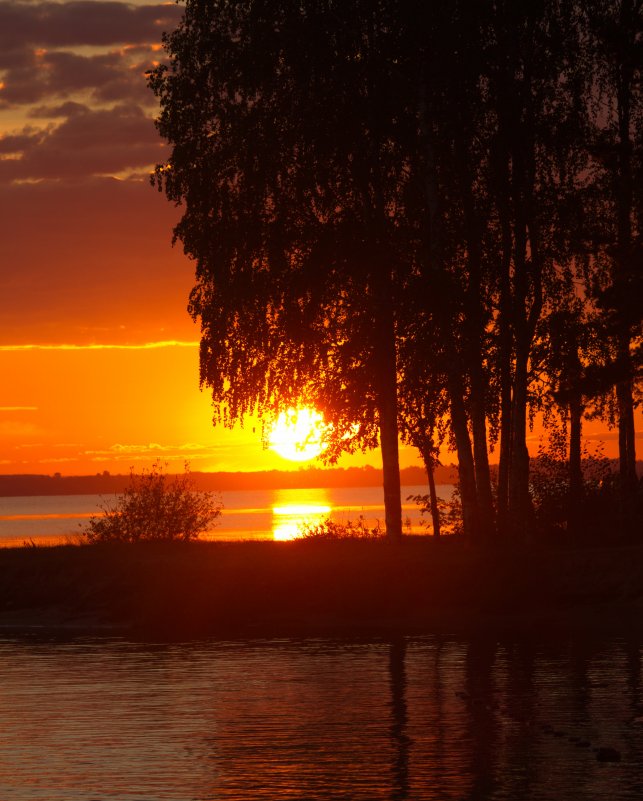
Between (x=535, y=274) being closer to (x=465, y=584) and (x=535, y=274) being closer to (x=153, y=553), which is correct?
(x=465, y=584)

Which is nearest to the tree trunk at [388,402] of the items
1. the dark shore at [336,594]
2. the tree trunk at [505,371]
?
the dark shore at [336,594]

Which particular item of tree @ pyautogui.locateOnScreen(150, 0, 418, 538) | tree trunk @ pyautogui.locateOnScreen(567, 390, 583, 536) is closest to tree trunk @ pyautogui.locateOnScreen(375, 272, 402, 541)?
Result: tree @ pyautogui.locateOnScreen(150, 0, 418, 538)

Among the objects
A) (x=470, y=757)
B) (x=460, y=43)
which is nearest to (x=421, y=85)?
(x=460, y=43)

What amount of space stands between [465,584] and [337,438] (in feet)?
22.7

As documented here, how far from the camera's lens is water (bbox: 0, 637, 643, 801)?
588 inches

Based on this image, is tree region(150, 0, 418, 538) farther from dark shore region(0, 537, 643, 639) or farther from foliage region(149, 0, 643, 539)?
dark shore region(0, 537, 643, 639)

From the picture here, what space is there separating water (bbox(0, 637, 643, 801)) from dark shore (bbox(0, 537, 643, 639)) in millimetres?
3058

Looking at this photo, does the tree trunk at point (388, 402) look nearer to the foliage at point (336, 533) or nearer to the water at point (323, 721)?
→ the foliage at point (336, 533)

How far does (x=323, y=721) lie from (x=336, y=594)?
44.8 ft

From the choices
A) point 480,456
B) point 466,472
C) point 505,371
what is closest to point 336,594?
point 466,472

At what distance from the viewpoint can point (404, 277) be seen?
37.2 m

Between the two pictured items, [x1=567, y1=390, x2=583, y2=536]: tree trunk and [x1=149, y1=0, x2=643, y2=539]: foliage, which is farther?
[x1=567, y1=390, x2=583, y2=536]: tree trunk

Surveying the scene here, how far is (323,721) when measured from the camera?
749 inches

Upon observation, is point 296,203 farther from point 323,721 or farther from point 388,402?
point 323,721
